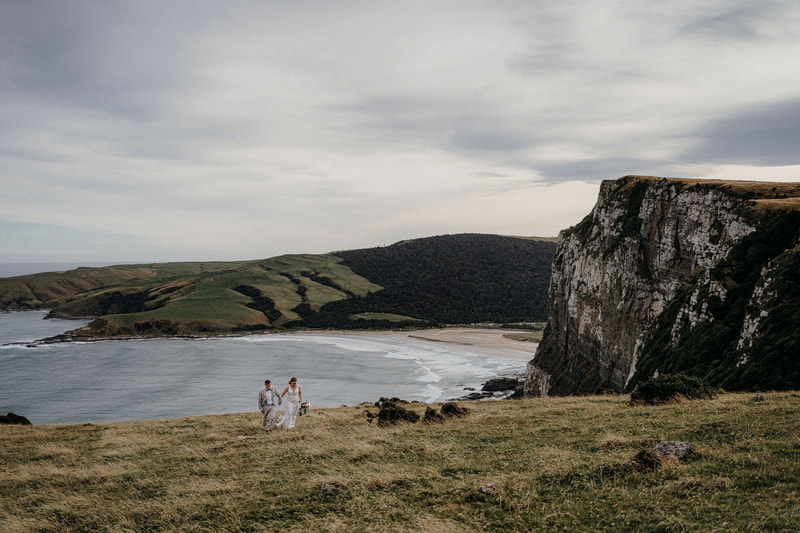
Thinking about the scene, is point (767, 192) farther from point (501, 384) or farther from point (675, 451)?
point (501, 384)

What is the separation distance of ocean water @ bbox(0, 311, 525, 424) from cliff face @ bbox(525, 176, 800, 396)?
74.2 feet

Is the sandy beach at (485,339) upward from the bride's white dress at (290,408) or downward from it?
downward

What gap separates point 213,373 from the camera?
90000 mm

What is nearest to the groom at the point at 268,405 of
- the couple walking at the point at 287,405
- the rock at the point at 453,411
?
the couple walking at the point at 287,405

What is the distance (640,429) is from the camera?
14.6 m

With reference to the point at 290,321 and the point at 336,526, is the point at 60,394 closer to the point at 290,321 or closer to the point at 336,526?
the point at 336,526

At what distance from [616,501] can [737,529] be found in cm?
205

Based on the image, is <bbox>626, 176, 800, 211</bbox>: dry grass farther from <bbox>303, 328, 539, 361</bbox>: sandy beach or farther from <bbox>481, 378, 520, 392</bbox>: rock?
<bbox>303, 328, 539, 361</bbox>: sandy beach

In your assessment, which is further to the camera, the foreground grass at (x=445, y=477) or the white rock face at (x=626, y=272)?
the white rock face at (x=626, y=272)

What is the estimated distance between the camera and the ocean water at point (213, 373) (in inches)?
2513

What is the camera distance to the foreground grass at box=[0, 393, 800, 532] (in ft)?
28.8

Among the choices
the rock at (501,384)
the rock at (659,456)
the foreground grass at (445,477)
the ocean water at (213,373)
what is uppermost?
the rock at (659,456)

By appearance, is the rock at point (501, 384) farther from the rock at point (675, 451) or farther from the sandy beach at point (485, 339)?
the rock at point (675, 451)

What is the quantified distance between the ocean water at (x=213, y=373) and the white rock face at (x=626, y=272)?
17.7 meters
